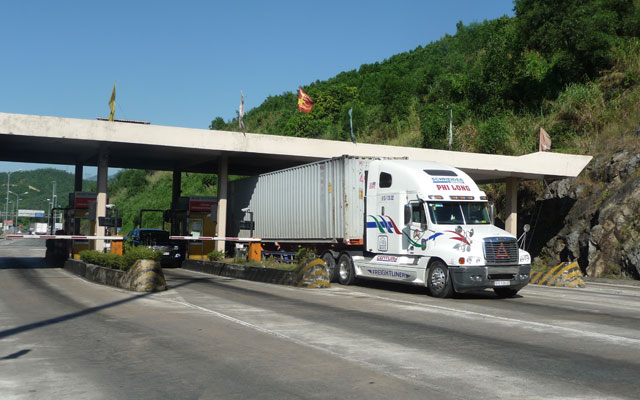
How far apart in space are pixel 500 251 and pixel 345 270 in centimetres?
585

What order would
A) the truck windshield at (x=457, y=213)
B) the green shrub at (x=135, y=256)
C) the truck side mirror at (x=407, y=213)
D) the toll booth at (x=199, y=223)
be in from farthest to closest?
the toll booth at (x=199, y=223)
the green shrub at (x=135, y=256)
the truck side mirror at (x=407, y=213)
the truck windshield at (x=457, y=213)

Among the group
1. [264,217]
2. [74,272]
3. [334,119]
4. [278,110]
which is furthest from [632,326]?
[278,110]

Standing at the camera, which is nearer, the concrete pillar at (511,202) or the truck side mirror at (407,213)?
→ the truck side mirror at (407,213)

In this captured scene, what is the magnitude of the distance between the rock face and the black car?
19051 mm

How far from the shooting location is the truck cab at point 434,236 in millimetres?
16078

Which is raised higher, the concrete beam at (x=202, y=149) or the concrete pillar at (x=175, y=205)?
the concrete beam at (x=202, y=149)

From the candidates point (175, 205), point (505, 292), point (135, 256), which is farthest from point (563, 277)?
point (175, 205)

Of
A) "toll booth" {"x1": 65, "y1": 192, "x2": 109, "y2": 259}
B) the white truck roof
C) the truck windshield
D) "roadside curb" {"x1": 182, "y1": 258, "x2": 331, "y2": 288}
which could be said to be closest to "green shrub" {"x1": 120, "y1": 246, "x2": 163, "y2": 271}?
"roadside curb" {"x1": 182, "y1": 258, "x2": 331, "y2": 288}

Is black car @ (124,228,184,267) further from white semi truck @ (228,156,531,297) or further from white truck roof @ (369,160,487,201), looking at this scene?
white truck roof @ (369,160,487,201)

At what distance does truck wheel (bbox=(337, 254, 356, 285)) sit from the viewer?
20281 mm

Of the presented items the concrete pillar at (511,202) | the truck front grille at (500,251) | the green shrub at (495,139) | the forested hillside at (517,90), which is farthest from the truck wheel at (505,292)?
the green shrub at (495,139)

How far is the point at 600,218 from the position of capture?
1203 inches

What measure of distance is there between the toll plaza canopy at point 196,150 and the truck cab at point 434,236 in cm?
1013

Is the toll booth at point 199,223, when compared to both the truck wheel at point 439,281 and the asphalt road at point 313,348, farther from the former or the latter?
the truck wheel at point 439,281
